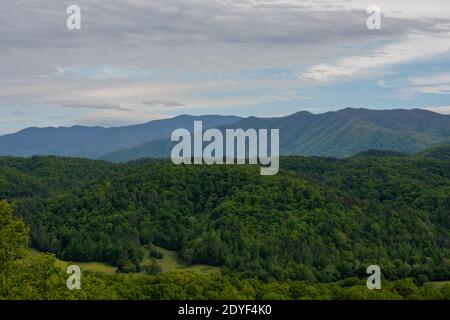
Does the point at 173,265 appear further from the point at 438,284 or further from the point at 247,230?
the point at 438,284

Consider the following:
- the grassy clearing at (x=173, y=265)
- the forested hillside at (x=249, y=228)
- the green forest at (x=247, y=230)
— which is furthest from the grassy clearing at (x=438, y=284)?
the grassy clearing at (x=173, y=265)

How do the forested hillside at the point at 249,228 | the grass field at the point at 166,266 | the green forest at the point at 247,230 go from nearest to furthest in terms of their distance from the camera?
the green forest at the point at 247,230 < the grass field at the point at 166,266 < the forested hillside at the point at 249,228

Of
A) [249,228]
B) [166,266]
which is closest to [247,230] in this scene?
[249,228]

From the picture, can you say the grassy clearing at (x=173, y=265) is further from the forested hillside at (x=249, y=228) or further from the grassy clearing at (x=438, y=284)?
the grassy clearing at (x=438, y=284)

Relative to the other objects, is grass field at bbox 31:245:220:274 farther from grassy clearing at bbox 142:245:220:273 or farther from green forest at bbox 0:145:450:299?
green forest at bbox 0:145:450:299

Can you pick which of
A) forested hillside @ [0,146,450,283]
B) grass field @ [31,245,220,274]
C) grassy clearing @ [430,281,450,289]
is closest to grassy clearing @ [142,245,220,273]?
grass field @ [31,245,220,274]

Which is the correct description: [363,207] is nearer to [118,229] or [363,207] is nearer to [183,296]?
[118,229]
